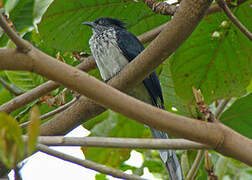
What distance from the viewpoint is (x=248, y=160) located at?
4.70ft

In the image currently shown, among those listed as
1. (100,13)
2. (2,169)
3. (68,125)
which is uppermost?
(100,13)

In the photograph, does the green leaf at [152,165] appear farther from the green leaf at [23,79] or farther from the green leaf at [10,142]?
the green leaf at [10,142]

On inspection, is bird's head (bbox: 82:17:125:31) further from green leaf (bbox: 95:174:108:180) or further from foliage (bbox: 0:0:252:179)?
green leaf (bbox: 95:174:108:180)

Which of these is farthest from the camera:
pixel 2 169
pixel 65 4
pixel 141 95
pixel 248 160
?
pixel 141 95

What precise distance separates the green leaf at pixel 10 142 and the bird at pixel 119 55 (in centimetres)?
238

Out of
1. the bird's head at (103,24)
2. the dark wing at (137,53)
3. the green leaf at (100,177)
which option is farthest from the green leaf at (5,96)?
the green leaf at (100,177)

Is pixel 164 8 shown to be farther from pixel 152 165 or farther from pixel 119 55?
pixel 152 165

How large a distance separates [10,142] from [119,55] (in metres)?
2.68

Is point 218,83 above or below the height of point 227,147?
below

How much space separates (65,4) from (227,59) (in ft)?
4.30

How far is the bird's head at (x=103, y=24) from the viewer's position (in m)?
3.77

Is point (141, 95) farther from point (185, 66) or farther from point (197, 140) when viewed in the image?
point (197, 140)

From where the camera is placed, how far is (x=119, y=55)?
3.67 metres

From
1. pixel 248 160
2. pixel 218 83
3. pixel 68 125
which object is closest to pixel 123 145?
pixel 248 160
